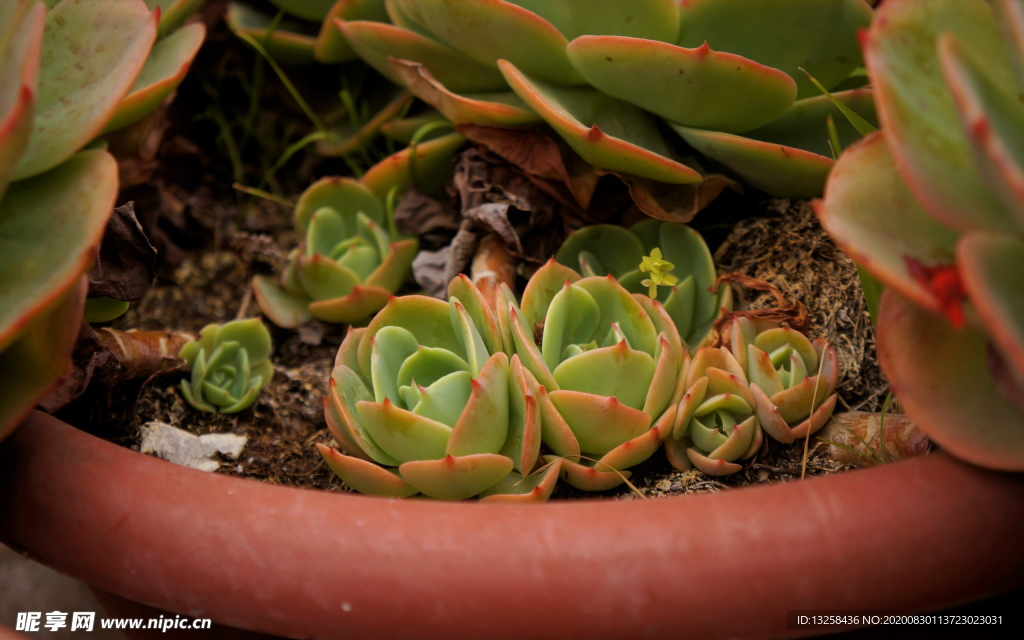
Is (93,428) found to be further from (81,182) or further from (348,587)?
(348,587)

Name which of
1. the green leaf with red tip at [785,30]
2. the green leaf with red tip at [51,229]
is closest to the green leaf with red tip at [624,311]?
the green leaf with red tip at [785,30]

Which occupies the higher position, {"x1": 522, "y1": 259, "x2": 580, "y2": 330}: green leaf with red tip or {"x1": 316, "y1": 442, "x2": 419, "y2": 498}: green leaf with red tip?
{"x1": 522, "y1": 259, "x2": 580, "y2": 330}: green leaf with red tip

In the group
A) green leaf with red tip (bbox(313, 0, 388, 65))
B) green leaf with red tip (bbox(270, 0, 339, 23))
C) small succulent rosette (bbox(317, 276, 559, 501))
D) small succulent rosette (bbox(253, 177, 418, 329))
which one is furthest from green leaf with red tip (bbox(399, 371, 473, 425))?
green leaf with red tip (bbox(270, 0, 339, 23))

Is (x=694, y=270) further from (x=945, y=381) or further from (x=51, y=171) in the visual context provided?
(x=51, y=171)

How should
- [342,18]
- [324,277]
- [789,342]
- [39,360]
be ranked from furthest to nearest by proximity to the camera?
[342,18], [324,277], [789,342], [39,360]

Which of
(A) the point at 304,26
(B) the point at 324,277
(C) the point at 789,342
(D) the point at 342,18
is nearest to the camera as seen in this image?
(C) the point at 789,342

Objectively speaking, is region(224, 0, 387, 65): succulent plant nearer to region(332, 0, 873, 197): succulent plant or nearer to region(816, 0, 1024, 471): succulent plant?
region(332, 0, 873, 197): succulent plant

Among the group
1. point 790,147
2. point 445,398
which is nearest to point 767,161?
point 790,147

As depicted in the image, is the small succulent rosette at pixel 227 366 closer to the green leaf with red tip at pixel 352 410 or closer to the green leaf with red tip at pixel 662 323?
the green leaf with red tip at pixel 352 410
